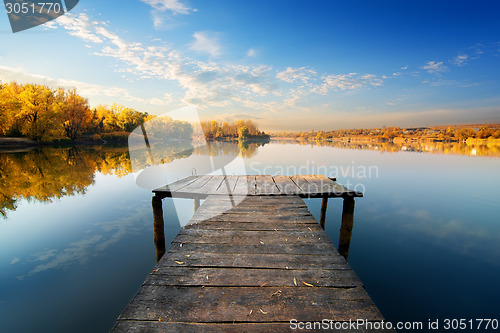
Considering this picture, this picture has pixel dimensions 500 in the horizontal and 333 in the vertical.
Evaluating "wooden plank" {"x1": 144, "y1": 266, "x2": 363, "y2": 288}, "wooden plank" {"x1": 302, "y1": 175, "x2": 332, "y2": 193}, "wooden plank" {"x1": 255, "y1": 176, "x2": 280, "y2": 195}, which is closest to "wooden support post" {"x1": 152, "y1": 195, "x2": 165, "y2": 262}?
"wooden plank" {"x1": 255, "y1": 176, "x2": 280, "y2": 195}

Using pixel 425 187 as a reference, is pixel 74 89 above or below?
above

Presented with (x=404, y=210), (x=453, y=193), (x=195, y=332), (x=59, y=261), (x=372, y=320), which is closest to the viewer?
(x=195, y=332)

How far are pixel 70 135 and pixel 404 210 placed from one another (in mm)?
82571

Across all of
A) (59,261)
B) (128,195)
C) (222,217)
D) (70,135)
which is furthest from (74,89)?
(222,217)

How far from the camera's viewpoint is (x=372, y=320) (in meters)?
2.09

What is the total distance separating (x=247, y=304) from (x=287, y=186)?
519 centimetres

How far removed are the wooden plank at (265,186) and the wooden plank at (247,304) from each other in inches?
162

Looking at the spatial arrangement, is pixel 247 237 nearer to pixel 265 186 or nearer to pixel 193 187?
pixel 193 187

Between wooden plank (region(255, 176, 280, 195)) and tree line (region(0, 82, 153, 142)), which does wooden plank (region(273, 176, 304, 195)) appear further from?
tree line (region(0, 82, 153, 142))

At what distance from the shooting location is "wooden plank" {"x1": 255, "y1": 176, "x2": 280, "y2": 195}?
6.61m

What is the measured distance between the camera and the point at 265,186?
7.35 metres

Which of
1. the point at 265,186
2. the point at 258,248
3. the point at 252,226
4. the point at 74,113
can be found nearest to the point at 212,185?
the point at 265,186

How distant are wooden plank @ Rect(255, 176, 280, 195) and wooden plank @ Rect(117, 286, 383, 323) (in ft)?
13.5

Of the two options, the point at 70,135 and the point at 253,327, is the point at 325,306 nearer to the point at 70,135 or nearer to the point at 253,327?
the point at 253,327
